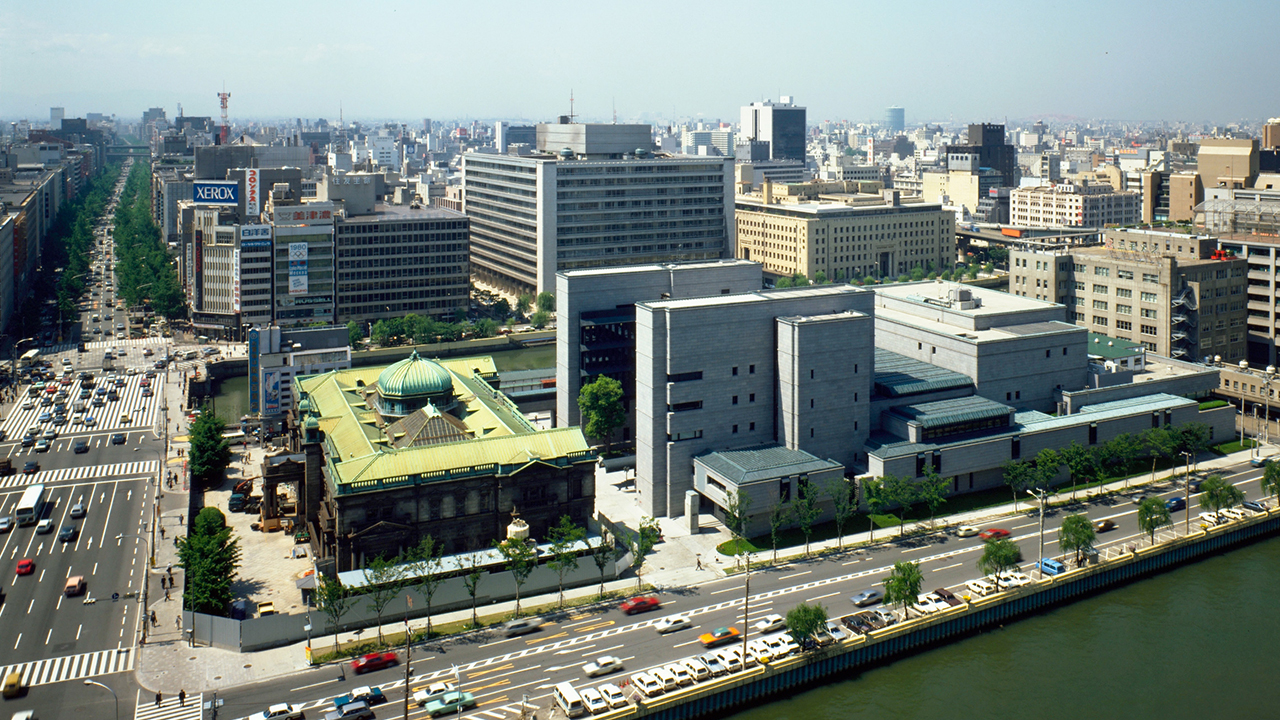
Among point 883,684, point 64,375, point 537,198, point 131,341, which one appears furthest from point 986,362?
point 131,341

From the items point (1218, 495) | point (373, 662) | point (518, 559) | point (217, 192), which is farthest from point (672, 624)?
point (217, 192)

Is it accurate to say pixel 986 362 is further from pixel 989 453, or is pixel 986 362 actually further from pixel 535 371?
pixel 535 371

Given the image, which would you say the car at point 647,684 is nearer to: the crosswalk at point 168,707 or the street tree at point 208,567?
the crosswalk at point 168,707

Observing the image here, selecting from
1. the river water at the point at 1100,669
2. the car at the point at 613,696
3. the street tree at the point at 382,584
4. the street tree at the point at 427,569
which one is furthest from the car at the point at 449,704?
the river water at the point at 1100,669

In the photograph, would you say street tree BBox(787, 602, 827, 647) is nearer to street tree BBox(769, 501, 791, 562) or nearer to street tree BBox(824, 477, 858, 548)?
street tree BBox(769, 501, 791, 562)

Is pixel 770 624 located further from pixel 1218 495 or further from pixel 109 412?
pixel 109 412
